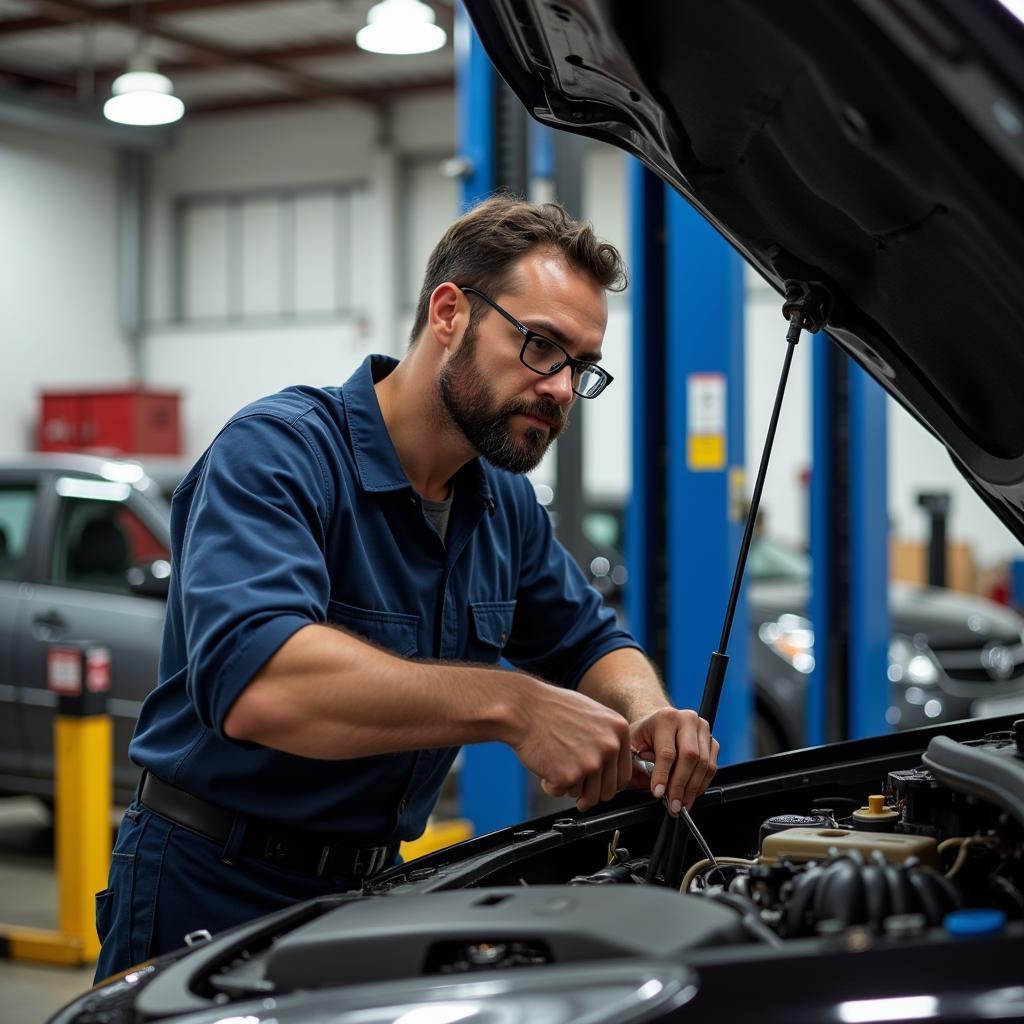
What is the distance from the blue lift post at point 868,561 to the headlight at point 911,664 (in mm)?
303

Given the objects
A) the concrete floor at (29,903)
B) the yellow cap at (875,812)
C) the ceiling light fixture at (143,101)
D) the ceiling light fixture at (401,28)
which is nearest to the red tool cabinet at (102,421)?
the ceiling light fixture at (143,101)

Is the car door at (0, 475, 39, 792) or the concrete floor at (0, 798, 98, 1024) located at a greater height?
the car door at (0, 475, 39, 792)

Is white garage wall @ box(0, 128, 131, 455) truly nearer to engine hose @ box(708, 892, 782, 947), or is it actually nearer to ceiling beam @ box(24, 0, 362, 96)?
ceiling beam @ box(24, 0, 362, 96)

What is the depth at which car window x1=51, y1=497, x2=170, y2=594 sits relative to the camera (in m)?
5.24

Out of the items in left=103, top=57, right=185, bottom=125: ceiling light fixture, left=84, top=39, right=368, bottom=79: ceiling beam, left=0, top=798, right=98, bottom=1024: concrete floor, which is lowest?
left=0, top=798, right=98, bottom=1024: concrete floor

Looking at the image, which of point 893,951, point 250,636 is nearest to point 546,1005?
point 893,951

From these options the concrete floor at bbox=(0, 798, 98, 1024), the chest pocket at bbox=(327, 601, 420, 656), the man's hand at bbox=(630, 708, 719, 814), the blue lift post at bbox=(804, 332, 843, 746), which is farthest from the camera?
the blue lift post at bbox=(804, 332, 843, 746)

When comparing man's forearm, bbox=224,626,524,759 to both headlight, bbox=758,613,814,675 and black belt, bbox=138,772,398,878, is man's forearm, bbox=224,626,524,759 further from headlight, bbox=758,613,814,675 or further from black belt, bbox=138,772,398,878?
headlight, bbox=758,613,814,675

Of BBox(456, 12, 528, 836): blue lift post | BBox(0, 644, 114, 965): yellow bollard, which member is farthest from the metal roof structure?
BBox(0, 644, 114, 965): yellow bollard

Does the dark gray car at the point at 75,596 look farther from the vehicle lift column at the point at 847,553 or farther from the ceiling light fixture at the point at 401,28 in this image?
the ceiling light fixture at the point at 401,28

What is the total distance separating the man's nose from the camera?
190 cm

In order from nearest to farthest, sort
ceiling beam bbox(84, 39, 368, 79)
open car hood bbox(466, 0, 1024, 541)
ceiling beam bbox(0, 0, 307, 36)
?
open car hood bbox(466, 0, 1024, 541) → ceiling beam bbox(0, 0, 307, 36) → ceiling beam bbox(84, 39, 368, 79)

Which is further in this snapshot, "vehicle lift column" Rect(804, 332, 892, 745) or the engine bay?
"vehicle lift column" Rect(804, 332, 892, 745)

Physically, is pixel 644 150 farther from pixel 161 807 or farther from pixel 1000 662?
pixel 1000 662
